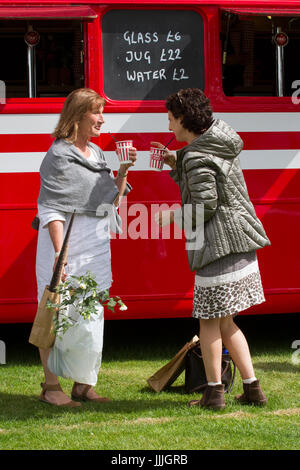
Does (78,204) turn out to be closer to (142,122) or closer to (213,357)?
(213,357)

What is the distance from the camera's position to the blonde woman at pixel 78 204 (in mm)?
4367

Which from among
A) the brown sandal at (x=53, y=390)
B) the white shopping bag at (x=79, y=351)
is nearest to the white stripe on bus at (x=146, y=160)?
the white shopping bag at (x=79, y=351)

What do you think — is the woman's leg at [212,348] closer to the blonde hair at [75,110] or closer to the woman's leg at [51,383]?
the woman's leg at [51,383]

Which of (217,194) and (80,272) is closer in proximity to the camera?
(217,194)

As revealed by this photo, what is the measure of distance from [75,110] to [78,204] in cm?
53

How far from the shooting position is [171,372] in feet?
16.3

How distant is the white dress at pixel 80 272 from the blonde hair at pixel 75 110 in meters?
0.21

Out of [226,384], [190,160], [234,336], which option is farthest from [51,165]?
[226,384]

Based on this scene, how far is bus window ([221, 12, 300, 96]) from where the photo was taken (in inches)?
221

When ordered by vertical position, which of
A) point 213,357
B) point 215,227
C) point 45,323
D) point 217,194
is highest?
point 217,194

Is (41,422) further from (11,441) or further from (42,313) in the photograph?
(42,313)

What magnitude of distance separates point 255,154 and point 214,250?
1.56 metres

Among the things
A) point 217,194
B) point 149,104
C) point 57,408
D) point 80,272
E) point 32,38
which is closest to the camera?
point 217,194

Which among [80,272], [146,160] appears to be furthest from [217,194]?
[146,160]
